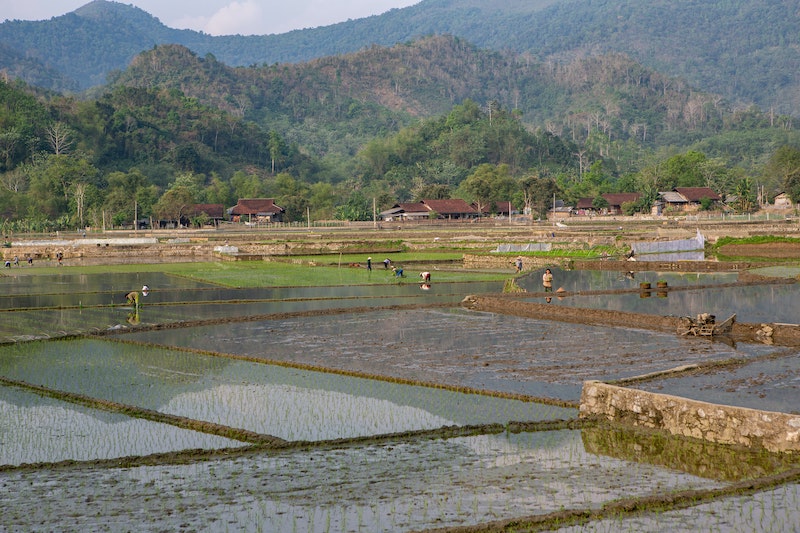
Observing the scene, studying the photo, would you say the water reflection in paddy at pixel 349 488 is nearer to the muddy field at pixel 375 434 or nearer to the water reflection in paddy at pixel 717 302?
the muddy field at pixel 375 434

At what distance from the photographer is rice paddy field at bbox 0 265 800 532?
43.5 ft

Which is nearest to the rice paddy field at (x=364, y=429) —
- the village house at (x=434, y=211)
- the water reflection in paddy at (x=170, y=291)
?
the water reflection in paddy at (x=170, y=291)

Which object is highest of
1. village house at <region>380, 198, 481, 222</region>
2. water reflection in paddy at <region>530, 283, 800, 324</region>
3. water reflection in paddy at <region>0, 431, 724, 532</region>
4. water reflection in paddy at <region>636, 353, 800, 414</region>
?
village house at <region>380, 198, 481, 222</region>

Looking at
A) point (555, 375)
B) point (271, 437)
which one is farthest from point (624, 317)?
point (271, 437)

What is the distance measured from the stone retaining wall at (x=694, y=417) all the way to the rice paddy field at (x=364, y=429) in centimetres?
35

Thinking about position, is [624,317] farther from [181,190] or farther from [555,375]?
[181,190]

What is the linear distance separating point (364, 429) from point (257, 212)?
113 metres

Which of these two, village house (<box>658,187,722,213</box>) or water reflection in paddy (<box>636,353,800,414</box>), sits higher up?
village house (<box>658,187,722,213</box>)

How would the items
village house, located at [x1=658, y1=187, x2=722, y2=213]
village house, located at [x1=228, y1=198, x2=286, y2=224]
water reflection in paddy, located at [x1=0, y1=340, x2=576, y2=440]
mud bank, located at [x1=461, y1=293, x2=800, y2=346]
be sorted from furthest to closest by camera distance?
1. village house, located at [x1=228, y1=198, x2=286, y2=224]
2. village house, located at [x1=658, y1=187, x2=722, y2=213]
3. mud bank, located at [x1=461, y1=293, x2=800, y2=346]
4. water reflection in paddy, located at [x1=0, y1=340, x2=576, y2=440]

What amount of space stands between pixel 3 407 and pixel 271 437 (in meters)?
6.98

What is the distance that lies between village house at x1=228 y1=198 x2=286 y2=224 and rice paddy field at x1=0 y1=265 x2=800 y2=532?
9443cm

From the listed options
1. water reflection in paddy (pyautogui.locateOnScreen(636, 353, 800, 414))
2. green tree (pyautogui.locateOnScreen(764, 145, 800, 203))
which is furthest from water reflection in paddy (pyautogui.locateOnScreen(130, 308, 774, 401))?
A: green tree (pyautogui.locateOnScreen(764, 145, 800, 203))

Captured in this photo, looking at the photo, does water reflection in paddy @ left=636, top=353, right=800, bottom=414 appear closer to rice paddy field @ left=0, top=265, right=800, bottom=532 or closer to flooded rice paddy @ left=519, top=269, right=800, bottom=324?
rice paddy field @ left=0, top=265, right=800, bottom=532

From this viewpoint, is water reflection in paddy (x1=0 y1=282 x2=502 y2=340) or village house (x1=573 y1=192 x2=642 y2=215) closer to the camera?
water reflection in paddy (x1=0 y1=282 x2=502 y2=340)
